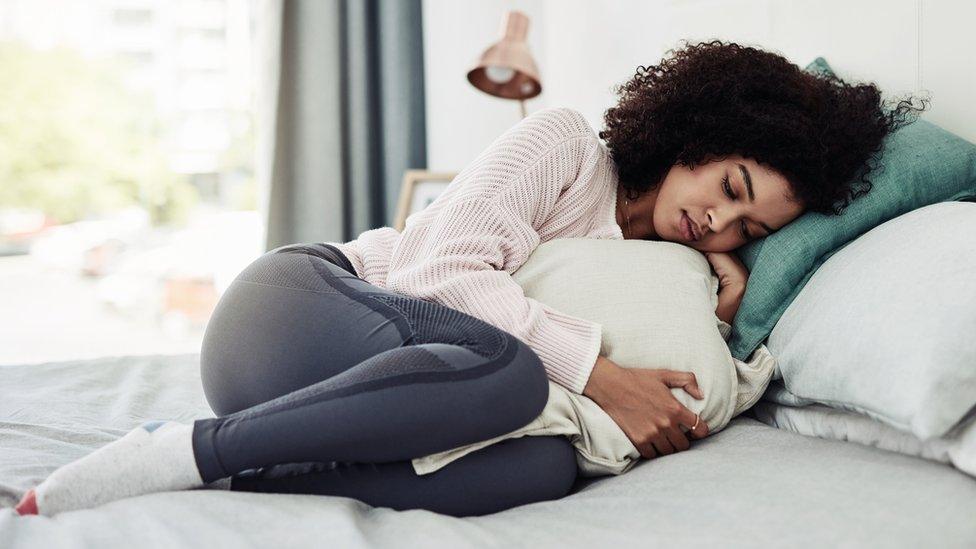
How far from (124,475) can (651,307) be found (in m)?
0.70

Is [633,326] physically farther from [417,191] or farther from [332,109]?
[332,109]

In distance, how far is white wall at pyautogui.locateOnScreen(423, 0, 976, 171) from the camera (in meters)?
1.33

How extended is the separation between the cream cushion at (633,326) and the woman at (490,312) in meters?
0.03

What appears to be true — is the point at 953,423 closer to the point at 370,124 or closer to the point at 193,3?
the point at 370,124

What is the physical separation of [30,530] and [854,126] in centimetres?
126

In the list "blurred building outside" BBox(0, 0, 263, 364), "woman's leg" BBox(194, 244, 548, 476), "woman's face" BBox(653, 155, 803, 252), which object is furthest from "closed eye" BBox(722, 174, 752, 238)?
"blurred building outside" BBox(0, 0, 263, 364)

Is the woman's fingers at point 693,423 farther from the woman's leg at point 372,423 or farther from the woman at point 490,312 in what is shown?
the woman's leg at point 372,423

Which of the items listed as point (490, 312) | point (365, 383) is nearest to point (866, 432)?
point (490, 312)

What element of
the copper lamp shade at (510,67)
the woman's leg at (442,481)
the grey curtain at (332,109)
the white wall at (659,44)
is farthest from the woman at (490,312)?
the grey curtain at (332,109)

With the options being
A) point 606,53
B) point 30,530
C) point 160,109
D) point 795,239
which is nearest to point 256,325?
point 30,530

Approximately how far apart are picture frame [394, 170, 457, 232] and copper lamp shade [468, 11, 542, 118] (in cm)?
40

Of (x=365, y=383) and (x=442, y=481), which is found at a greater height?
(x=365, y=383)

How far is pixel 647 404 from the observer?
0.99 m

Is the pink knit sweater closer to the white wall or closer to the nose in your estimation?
the nose
